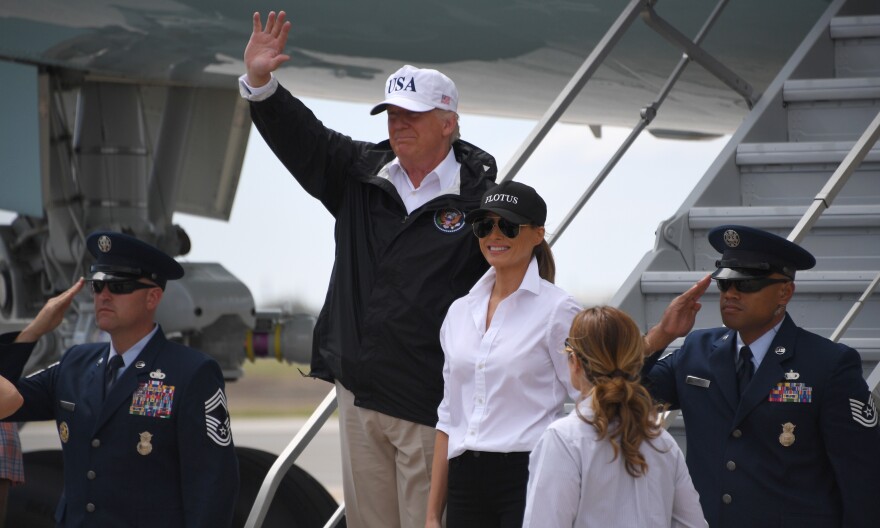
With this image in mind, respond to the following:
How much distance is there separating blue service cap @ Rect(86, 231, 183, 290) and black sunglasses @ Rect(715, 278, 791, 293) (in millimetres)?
1540

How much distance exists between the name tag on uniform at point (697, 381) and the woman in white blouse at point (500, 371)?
0.49 meters

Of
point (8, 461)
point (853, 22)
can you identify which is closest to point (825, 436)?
point (853, 22)

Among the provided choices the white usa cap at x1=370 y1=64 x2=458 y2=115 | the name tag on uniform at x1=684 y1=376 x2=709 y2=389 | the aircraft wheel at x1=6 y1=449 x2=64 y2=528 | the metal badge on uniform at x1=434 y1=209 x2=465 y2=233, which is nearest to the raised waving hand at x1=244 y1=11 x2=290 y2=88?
the white usa cap at x1=370 y1=64 x2=458 y2=115

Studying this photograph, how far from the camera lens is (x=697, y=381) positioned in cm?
336

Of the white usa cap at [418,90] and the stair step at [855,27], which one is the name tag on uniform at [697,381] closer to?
the white usa cap at [418,90]

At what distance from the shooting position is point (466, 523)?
2971mm

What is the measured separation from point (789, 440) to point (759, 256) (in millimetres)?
458

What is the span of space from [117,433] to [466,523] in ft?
3.55

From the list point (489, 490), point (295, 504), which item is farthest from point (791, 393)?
point (295, 504)

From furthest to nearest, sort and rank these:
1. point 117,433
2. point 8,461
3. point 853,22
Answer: point 853,22
point 8,461
point 117,433

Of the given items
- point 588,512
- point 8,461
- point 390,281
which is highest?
point 390,281

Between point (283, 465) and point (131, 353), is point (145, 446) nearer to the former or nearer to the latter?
point (131, 353)

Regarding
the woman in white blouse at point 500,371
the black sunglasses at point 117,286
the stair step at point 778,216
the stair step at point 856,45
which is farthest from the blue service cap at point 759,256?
the stair step at point 856,45

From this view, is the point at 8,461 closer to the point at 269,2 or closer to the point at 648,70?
the point at 269,2
